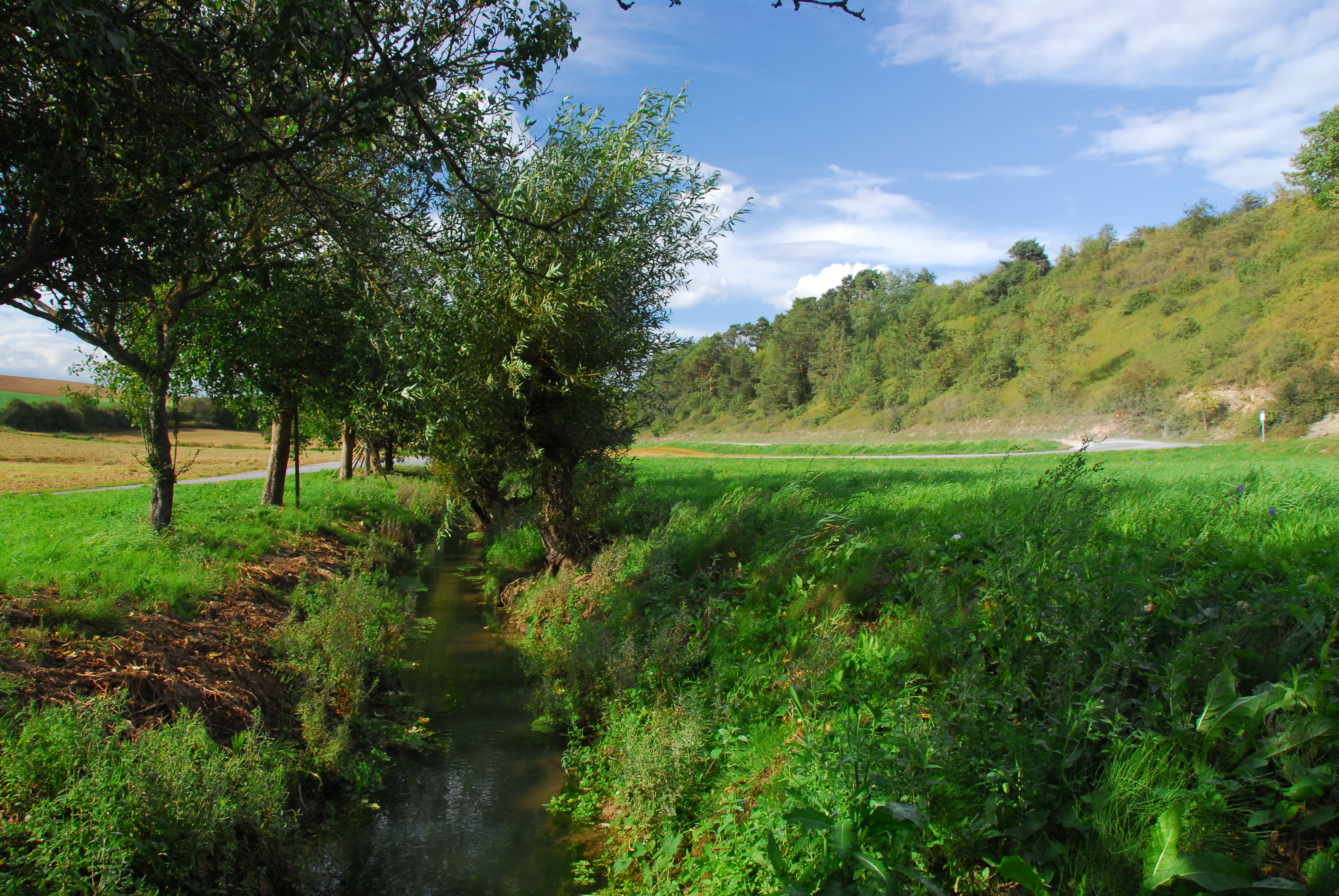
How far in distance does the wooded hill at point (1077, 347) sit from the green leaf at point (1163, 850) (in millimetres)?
9790

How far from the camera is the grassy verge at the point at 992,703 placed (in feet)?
11.1

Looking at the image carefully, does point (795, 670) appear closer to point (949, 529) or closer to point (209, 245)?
point (949, 529)

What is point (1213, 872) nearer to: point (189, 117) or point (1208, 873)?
point (1208, 873)

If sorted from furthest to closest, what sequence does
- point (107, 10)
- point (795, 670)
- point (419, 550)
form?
1. point (419, 550)
2. point (795, 670)
3. point (107, 10)

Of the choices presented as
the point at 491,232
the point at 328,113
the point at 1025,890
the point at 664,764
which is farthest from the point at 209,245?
the point at 1025,890

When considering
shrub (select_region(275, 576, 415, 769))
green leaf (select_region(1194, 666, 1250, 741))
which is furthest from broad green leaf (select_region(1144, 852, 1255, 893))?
shrub (select_region(275, 576, 415, 769))

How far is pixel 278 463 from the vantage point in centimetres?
1532

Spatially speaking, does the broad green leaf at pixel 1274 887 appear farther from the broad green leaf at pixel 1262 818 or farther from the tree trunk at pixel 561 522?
the tree trunk at pixel 561 522

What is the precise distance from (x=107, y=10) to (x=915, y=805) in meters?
5.73

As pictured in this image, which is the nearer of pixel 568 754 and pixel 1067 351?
pixel 568 754

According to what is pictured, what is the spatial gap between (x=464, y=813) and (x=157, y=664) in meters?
3.20

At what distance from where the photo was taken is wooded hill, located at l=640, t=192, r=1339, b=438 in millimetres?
40938

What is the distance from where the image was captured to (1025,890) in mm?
3520

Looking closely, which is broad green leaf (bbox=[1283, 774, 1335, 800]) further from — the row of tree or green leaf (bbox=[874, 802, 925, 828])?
the row of tree
